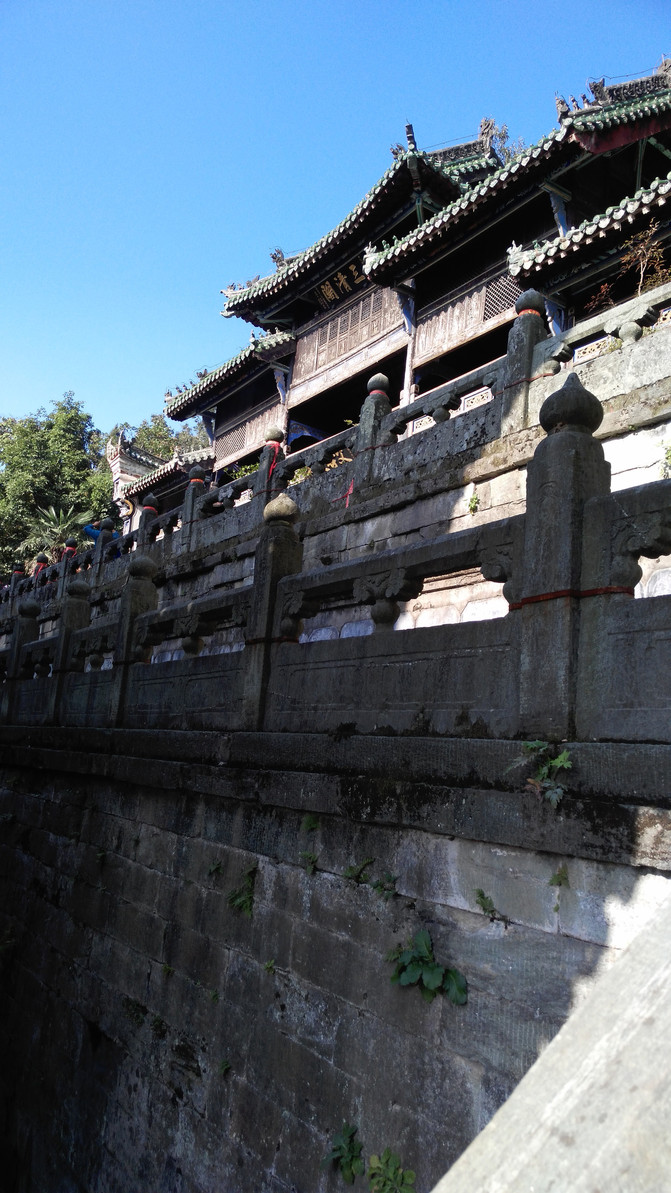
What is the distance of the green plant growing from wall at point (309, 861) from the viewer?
4.33 m

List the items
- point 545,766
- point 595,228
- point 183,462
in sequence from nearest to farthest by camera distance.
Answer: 1. point 545,766
2. point 595,228
3. point 183,462

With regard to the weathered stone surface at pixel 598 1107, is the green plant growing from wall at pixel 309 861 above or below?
below

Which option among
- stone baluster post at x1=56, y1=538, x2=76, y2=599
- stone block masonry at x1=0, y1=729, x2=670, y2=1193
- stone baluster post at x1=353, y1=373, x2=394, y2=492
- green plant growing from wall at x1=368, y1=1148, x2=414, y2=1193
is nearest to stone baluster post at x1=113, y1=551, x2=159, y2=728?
stone block masonry at x1=0, y1=729, x2=670, y2=1193

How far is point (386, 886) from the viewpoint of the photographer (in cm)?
383

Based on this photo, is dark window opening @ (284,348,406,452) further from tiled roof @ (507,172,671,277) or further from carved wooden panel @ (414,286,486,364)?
tiled roof @ (507,172,671,277)

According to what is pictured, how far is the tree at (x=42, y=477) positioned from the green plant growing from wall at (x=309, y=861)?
26.9 m

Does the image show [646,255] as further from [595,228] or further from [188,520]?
[188,520]

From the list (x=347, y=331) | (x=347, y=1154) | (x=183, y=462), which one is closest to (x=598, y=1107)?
(x=347, y=1154)

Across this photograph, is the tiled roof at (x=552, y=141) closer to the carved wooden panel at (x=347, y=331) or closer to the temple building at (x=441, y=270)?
the temple building at (x=441, y=270)

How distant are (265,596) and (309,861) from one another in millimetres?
1877

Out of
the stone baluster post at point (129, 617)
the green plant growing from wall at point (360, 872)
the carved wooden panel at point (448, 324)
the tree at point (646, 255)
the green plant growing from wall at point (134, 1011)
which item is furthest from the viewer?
the carved wooden panel at point (448, 324)

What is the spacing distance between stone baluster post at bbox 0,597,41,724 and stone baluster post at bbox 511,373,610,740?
838cm

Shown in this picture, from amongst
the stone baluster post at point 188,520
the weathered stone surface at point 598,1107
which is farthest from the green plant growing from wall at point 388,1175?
the stone baluster post at point 188,520

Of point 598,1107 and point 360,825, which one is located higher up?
point 360,825
